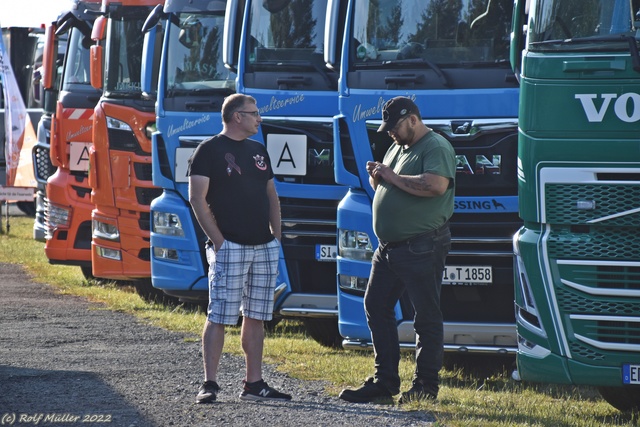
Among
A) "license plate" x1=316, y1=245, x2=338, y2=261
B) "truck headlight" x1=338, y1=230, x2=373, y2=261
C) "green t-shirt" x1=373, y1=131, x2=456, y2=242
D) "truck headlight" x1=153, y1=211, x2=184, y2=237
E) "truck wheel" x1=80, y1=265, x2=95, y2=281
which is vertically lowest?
"truck wheel" x1=80, y1=265, x2=95, y2=281

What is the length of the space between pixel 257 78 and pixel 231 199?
2.74 meters

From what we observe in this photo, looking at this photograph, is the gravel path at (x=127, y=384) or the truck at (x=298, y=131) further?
the truck at (x=298, y=131)

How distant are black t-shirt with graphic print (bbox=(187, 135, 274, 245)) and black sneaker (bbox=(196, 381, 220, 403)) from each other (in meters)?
0.91

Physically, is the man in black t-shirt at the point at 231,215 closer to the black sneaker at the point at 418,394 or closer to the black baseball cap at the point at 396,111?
the black baseball cap at the point at 396,111

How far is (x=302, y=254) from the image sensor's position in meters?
11.1

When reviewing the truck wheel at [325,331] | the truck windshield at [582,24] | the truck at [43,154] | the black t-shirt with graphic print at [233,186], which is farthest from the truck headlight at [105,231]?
the truck windshield at [582,24]

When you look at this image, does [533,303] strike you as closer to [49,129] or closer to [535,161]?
[535,161]

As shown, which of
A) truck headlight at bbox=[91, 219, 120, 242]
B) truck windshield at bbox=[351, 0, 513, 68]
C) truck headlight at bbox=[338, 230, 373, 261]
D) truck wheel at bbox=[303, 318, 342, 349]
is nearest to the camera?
truck windshield at bbox=[351, 0, 513, 68]

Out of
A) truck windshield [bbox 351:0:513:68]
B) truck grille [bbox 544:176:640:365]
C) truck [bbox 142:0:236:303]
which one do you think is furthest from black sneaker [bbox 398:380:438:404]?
truck [bbox 142:0:236:303]

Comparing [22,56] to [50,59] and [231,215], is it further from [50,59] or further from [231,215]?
[231,215]

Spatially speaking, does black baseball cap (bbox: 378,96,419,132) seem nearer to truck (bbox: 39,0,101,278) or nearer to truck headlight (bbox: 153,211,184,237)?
truck headlight (bbox: 153,211,184,237)

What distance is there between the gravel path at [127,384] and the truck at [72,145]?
3.00 m

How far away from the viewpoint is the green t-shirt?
8281 mm

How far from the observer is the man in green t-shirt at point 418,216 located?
324 inches
